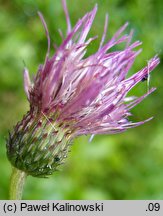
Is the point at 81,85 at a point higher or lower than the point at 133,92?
lower

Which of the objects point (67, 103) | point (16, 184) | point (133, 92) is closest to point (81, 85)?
point (67, 103)

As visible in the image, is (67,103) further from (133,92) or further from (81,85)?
(133,92)

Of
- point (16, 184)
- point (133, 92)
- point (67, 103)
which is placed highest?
point (133, 92)

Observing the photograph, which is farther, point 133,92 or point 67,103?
point 133,92

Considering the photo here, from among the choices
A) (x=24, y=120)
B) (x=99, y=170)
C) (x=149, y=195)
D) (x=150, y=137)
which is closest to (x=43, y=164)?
(x=24, y=120)

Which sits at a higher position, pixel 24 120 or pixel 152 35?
pixel 152 35

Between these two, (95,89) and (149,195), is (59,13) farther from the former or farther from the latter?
(95,89)

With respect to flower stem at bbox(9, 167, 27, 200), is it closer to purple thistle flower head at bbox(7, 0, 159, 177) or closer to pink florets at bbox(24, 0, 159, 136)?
purple thistle flower head at bbox(7, 0, 159, 177)

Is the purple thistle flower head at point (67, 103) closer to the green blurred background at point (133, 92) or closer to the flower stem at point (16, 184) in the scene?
the flower stem at point (16, 184)
